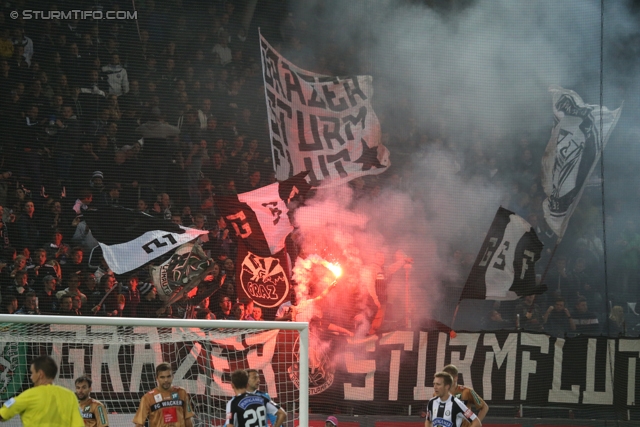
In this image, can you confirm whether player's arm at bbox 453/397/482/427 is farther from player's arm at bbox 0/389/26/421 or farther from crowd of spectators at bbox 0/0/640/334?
crowd of spectators at bbox 0/0/640/334

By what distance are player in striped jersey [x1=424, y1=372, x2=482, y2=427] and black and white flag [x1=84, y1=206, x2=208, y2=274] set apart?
174 inches

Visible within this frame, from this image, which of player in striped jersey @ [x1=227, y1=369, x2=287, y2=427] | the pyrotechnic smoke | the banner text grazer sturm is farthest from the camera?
the pyrotechnic smoke

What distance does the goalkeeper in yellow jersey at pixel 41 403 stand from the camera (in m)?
4.94

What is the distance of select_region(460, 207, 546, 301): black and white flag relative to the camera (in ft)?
35.0

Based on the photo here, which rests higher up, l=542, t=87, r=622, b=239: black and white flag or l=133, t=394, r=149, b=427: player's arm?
l=542, t=87, r=622, b=239: black and white flag

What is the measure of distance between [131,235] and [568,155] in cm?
587

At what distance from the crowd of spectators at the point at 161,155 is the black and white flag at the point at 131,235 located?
0.48 feet

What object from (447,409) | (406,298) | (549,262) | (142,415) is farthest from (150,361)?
(549,262)

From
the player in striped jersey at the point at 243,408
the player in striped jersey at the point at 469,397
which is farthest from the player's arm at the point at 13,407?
the player in striped jersey at the point at 469,397

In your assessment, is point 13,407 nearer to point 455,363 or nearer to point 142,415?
point 142,415

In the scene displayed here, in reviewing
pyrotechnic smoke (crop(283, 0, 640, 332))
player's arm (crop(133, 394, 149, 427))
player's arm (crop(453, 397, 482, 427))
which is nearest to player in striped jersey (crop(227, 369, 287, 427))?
player's arm (crop(133, 394, 149, 427))

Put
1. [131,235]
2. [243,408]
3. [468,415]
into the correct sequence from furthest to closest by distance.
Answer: [131,235] → [468,415] → [243,408]

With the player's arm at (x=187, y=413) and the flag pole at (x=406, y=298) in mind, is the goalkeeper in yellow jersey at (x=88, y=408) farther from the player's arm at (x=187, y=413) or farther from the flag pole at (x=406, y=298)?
the flag pole at (x=406, y=298)

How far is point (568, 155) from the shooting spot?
1138cm
